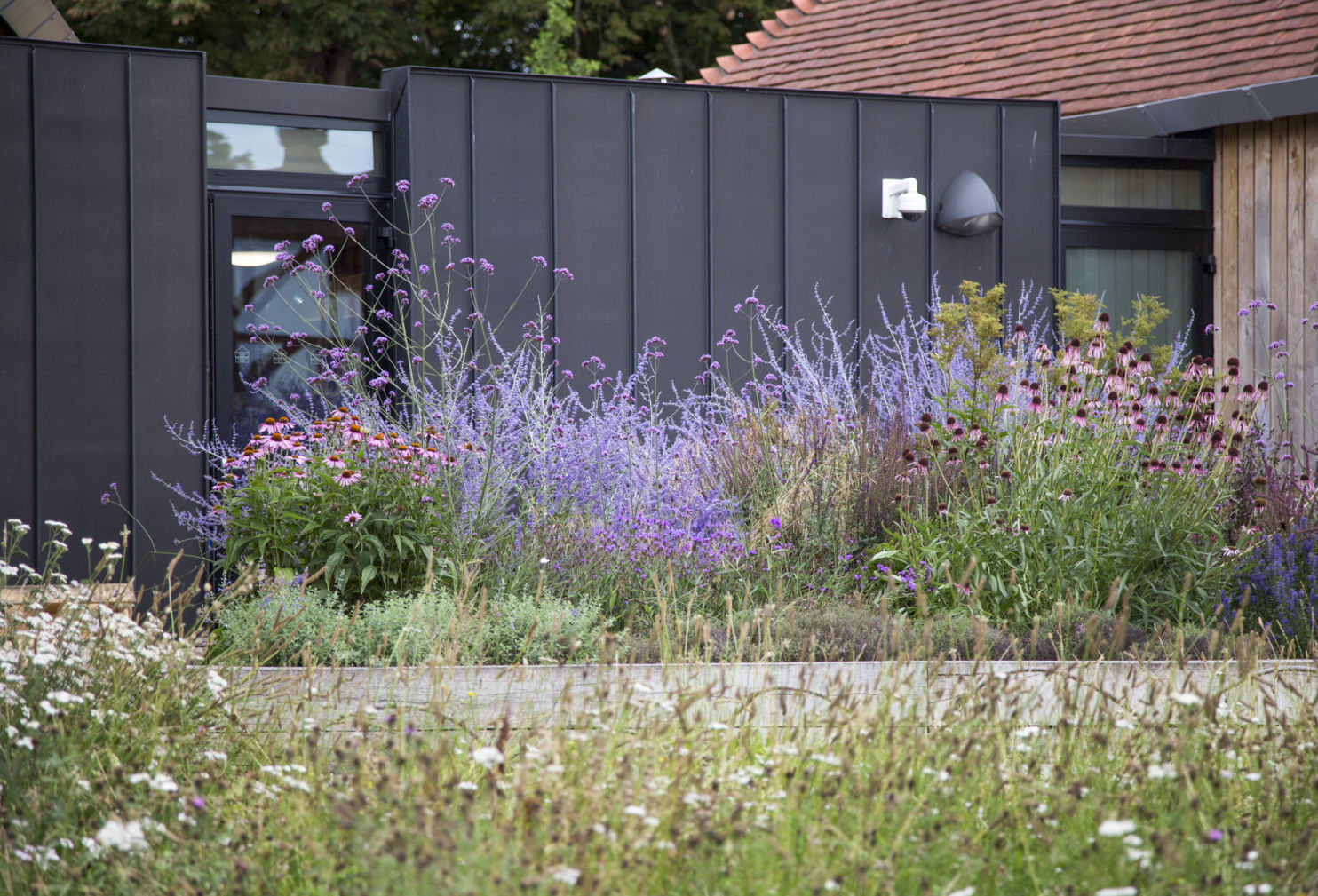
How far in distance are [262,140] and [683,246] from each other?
223 centimetres

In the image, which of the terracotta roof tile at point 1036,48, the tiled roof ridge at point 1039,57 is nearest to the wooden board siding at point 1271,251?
the terracotta roof tile at point 1036,48

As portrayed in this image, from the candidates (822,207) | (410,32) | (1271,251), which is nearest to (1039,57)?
(1271,251)

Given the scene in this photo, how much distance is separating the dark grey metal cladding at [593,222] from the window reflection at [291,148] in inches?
40.0

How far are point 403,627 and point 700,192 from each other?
4078mm

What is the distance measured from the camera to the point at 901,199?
7066 millimetres

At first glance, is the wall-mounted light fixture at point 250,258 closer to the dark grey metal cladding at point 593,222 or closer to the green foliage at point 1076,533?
the dark grey metal cladding at point 593,222

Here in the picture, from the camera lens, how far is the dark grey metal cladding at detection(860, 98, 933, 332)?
23.4 ft

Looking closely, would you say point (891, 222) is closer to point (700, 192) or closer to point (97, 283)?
point (700, 192)

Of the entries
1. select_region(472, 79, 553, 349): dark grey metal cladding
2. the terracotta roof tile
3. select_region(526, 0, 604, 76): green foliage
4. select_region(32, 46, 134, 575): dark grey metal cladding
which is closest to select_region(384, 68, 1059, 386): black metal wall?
select_region(472, 79, 553, 349): dark grey metal cladding

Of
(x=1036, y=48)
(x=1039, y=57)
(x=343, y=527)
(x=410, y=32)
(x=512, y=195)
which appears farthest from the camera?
(x=410, y=32)

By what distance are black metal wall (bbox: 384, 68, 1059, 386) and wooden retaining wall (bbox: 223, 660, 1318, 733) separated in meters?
3.53

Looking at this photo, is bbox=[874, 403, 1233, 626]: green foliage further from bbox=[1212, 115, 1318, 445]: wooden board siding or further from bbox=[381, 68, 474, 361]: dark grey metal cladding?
bbox=[1212, 115, 1318, 445]: wooden board siding

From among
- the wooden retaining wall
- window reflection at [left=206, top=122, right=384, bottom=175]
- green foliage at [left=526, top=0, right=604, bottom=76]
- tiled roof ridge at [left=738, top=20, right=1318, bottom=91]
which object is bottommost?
the wooden retaining wall

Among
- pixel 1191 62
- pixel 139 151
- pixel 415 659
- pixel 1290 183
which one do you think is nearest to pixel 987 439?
pixel 415 659
